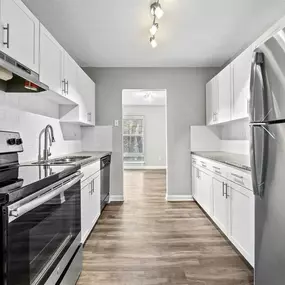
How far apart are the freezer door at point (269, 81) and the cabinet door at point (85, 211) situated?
66.4 inches

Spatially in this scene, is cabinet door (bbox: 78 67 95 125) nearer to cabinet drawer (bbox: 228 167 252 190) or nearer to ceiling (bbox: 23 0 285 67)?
ceiling (bbox: 23 0 285 67)

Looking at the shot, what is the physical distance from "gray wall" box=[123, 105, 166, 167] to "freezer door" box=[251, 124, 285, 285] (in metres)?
7.92

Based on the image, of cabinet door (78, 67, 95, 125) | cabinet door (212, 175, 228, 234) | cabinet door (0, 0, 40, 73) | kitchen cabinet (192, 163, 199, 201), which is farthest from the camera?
kitchen cabinet (192, 163, 199, 201)

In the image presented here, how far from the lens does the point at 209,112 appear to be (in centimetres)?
454

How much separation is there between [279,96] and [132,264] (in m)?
1.79

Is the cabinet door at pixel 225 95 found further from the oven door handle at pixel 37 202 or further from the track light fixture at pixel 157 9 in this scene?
the oven door handle at pixel 37 202

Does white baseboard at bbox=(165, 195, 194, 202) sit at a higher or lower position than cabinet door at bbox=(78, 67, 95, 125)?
lower

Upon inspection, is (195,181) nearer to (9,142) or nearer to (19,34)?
(9,142)

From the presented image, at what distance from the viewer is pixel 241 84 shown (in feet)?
10.1

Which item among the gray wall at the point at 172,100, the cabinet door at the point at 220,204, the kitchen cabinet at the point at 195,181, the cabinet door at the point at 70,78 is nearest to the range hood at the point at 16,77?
the cabinet door at the point at 70,78

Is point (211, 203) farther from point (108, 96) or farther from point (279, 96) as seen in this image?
point (108, 96)

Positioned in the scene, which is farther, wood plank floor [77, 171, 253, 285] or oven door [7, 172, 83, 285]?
wood plank floor [77, 171, 253, 285]

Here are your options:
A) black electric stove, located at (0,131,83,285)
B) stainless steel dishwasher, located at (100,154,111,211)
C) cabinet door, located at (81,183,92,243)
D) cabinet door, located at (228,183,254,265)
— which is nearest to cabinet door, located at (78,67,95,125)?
stainless steel dishwasher, located at (100,154,111,211)

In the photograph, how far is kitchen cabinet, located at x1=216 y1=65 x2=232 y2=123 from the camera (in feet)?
11.5
